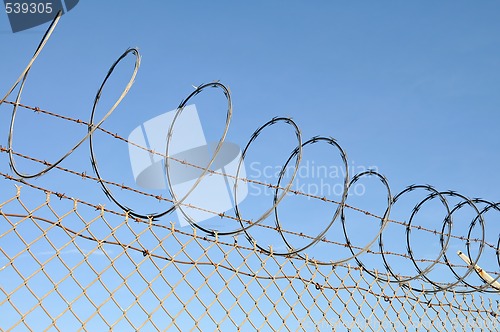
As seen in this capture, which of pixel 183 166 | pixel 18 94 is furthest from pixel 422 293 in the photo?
pixel 18 94

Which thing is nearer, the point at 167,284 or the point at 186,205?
the point at 167,284

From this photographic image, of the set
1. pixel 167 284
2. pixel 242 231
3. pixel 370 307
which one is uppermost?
pixel 242 231

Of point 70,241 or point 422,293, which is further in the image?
point 422,293

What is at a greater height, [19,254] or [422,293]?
[19,254]

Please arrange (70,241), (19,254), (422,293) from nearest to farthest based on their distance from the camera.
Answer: (19,254) → (70,241) → (422,293)

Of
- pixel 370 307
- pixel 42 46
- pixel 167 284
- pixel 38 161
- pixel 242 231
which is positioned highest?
pixel 42 46

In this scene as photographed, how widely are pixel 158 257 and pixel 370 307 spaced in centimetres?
232

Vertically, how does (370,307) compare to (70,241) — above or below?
below

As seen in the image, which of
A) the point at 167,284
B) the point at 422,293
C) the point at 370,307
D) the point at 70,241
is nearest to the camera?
the point at 70,241

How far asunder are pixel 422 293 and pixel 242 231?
8.11 feet

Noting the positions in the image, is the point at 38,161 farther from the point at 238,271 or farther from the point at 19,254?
the point at 238,271

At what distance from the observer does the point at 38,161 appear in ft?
11.8

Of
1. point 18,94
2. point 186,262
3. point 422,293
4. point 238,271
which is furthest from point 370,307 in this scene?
point 18,94

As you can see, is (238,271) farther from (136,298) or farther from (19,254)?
(19,254)
